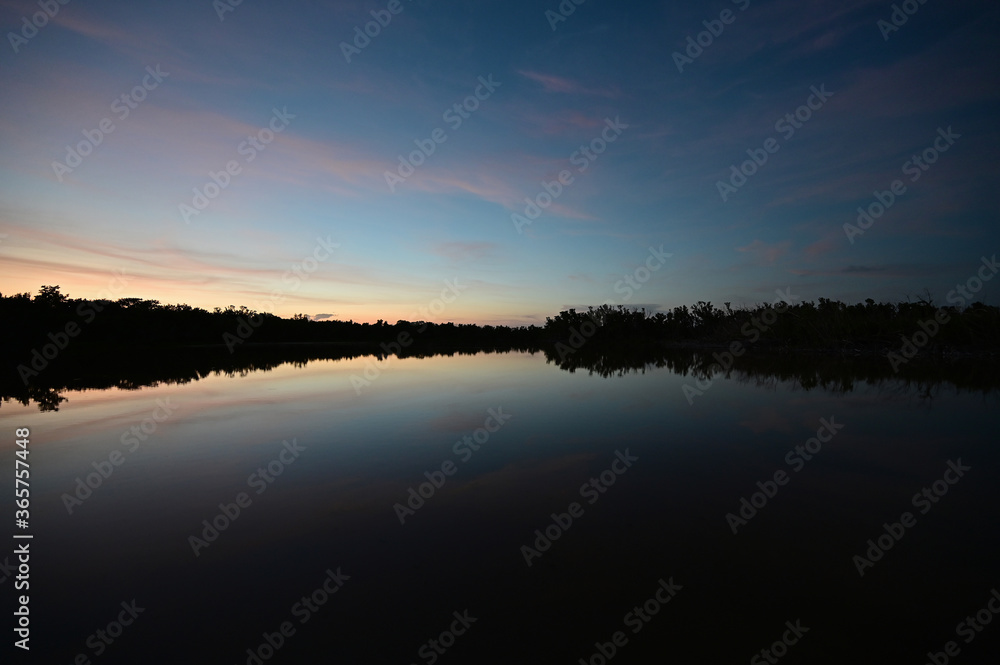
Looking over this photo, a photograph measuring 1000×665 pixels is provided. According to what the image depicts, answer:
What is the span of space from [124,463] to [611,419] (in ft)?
19.8

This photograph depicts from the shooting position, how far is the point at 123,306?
121ft

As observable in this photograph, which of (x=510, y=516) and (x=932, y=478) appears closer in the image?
(x=510, y=516)

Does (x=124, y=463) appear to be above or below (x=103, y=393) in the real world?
below

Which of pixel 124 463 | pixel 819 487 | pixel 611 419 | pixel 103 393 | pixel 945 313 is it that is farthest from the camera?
pixel 945 313

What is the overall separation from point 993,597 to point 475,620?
8.75ft

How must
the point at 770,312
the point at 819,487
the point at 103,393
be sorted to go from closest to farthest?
the point at 819,487, the point at 103,393, the point at 770,312

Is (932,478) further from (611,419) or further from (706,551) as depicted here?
(611,419)

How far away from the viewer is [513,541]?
116 inches

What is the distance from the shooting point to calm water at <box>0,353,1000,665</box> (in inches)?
80.5

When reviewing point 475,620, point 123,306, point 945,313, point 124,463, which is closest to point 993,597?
point 475,620

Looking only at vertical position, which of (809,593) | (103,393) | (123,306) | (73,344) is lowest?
(809,593)

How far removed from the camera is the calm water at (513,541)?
2.04 m

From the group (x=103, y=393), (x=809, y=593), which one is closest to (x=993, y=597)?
(x=809, y=593)

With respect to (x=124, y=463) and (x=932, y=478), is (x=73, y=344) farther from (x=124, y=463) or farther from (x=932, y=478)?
(x=932, y=478)
